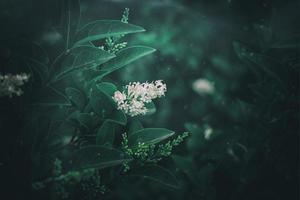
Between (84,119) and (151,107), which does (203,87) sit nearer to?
(151,107)

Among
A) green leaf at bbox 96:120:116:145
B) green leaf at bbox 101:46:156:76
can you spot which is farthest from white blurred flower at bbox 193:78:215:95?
green leaf at bbox 96:120:116:145

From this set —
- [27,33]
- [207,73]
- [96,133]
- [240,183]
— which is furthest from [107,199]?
[207,73]

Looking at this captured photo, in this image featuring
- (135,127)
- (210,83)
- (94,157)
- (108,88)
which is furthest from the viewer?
(210,83)

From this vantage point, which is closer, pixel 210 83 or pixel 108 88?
pixel 108 88

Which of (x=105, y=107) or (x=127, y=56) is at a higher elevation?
(x=127, y=56)

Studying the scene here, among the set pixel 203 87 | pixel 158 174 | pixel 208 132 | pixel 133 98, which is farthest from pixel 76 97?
pixel 203 87

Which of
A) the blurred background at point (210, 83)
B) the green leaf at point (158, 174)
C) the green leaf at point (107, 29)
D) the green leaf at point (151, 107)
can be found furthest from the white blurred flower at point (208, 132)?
the green leaf at point (107, 29)
